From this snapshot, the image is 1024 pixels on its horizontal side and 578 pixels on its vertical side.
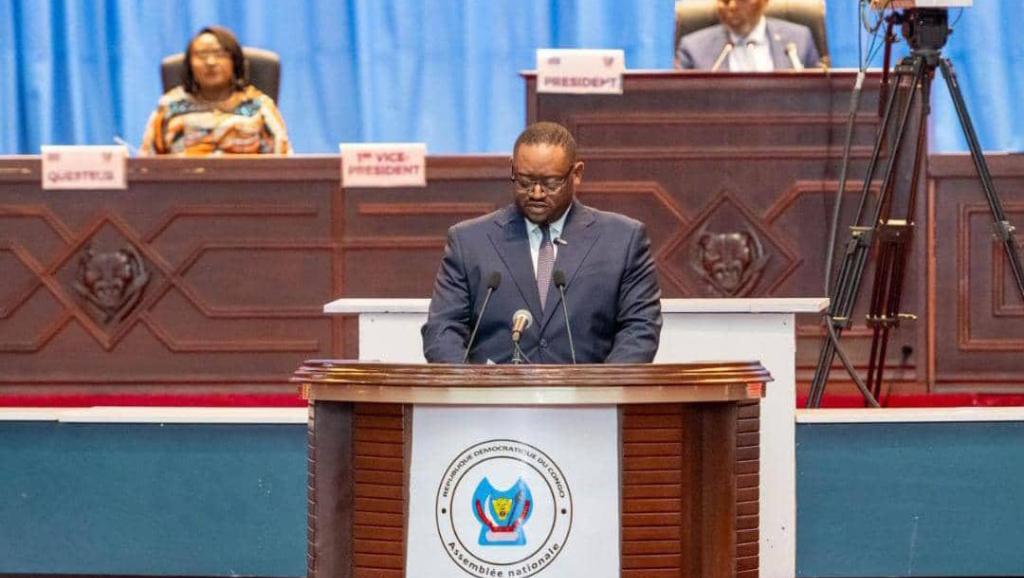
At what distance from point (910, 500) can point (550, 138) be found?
191cm

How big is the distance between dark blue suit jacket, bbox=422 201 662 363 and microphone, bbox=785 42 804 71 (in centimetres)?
273

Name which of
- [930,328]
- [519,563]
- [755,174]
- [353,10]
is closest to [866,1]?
[755,174]

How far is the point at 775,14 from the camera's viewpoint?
709 centimetres

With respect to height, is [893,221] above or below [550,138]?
below

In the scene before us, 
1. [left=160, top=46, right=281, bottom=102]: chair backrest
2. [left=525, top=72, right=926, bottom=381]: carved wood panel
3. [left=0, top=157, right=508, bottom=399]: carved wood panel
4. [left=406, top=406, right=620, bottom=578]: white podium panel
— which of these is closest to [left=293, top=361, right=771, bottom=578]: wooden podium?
[left=406, top=406, right=620, bottom=578]: white podium panel

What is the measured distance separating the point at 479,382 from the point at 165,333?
3157 mm

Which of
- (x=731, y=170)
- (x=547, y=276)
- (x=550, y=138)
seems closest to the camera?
(x=550, y=138)

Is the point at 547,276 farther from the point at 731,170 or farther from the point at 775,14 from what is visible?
the point at 775,14

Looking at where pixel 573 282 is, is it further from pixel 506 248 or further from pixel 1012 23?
pixel 1012 23

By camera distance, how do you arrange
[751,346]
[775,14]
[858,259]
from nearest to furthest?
1. [751,346]
2. [858,259]
3. [775,14]

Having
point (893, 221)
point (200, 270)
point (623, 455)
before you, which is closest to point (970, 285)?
point (893, 221)

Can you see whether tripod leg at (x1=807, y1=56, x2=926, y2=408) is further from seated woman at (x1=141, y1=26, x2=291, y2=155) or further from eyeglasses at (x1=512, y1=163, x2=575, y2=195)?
seated woman at (x1=141, y1=26, x2=291, y2=155)

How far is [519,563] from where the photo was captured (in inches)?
127

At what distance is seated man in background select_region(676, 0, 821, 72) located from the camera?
22.6 ft
